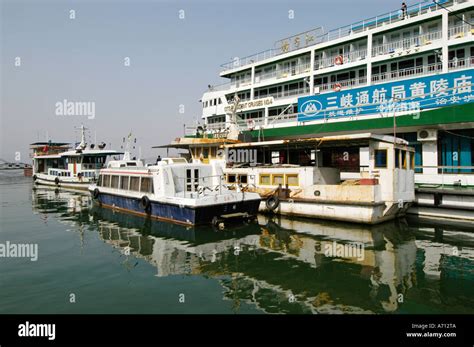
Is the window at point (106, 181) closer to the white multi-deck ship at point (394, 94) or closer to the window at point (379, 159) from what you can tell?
the white multi-deck ship at point (394, 94)

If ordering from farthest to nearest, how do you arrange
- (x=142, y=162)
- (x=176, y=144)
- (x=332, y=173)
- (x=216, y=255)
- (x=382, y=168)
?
(x=142, y=162)
(x=176, y=144)
(x=332, y=173)
(x=382, y=168)
(x=216, y=255)

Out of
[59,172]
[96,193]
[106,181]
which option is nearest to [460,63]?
[106,181]

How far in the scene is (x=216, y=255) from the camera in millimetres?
11711

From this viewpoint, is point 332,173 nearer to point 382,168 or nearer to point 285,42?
point 382,168

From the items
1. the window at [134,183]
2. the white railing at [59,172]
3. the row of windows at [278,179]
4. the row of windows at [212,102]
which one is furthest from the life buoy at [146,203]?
the white railing at [59,172]

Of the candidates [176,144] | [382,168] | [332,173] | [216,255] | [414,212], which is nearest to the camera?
[216,255]

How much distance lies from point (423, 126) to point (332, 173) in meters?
6.41

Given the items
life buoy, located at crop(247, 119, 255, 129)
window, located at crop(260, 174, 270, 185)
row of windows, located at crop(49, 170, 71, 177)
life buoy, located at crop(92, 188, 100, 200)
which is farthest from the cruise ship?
row of windows, located at crop(49, 170, 71, 177)

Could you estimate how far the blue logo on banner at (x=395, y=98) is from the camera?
20438 millimetres

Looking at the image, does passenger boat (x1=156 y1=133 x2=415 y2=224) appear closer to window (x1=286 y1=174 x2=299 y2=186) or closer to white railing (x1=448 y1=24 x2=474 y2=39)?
window (x1=286 y1=174 x2=299 y2=186)

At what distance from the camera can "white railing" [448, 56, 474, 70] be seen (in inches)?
867

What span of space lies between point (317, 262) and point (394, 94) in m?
18.2
